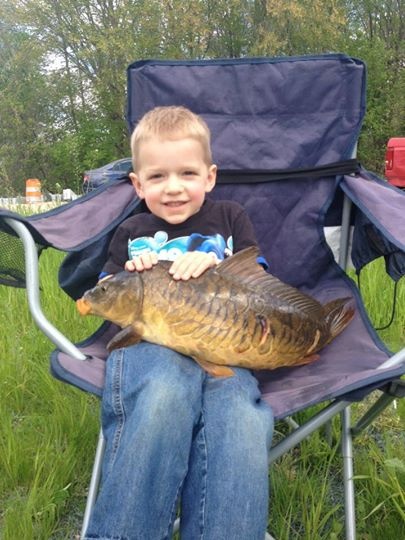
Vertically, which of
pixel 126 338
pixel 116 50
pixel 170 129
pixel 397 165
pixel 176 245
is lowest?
pixel 397 165

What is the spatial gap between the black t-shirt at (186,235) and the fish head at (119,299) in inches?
8.7

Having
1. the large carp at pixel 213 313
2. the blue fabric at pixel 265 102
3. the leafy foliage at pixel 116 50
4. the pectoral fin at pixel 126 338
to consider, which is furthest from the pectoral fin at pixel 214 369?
the leafy foliage at pixel 116 50

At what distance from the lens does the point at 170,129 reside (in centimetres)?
162

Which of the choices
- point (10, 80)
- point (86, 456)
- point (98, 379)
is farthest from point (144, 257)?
point (10, 80)

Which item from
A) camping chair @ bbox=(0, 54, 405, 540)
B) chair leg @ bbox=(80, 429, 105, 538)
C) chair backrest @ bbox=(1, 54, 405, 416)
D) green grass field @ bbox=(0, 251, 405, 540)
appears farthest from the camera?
chair backrest @ bbox=(1, 54, 405, 416)

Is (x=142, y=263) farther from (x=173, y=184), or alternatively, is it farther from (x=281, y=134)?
(x=281, y=134)

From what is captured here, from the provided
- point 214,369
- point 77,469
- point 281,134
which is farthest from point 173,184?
point 77,469

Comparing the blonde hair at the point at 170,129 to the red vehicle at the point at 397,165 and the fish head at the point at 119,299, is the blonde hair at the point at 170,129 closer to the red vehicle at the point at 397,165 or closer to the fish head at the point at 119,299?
the fish head at the point at 119,299

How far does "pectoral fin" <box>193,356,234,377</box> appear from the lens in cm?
136

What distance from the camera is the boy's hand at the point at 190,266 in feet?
4.62

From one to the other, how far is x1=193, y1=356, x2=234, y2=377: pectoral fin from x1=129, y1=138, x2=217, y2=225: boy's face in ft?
1.53

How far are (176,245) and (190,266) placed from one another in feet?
0.86

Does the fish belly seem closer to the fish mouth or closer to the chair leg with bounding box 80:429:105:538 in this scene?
the fish mouth

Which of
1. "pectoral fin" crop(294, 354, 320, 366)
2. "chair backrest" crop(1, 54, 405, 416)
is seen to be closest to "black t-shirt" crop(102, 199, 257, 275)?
"chair backrest" crop(1, 54, 405, 416)
